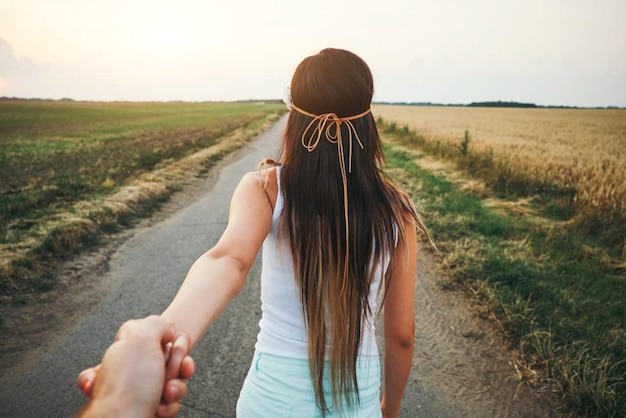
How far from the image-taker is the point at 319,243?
43.7 inches

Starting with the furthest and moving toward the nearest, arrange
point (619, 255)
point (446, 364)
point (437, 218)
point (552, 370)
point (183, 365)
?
point (437, 218) < point (619, 255) < point (446, 364) < point (552, 370) < point (183, 365)

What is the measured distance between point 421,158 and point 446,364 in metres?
10.3

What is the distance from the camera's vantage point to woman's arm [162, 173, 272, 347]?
0.85 metres

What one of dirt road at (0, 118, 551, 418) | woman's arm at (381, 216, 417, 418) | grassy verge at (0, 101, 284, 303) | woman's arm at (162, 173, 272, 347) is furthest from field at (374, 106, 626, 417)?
grassy verge at (0, 101, 284, 303)

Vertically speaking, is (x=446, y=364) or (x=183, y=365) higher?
(x=183, y=365)

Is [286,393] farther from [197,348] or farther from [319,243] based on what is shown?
[197,348]

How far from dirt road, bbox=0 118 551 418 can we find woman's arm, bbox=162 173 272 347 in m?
1.77

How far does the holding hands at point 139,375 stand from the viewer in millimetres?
540

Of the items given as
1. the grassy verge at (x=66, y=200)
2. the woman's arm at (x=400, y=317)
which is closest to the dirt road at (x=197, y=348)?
the grassy verge at (x=66, y=200)

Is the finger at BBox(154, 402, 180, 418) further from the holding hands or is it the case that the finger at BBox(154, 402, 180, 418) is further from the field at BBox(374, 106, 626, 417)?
the field at BBox(374, 106, 626, 417)

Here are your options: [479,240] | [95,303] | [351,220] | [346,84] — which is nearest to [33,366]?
[95,303]

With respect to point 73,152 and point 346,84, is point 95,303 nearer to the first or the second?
point 346,84

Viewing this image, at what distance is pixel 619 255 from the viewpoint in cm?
473

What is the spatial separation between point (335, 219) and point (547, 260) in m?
4.34
